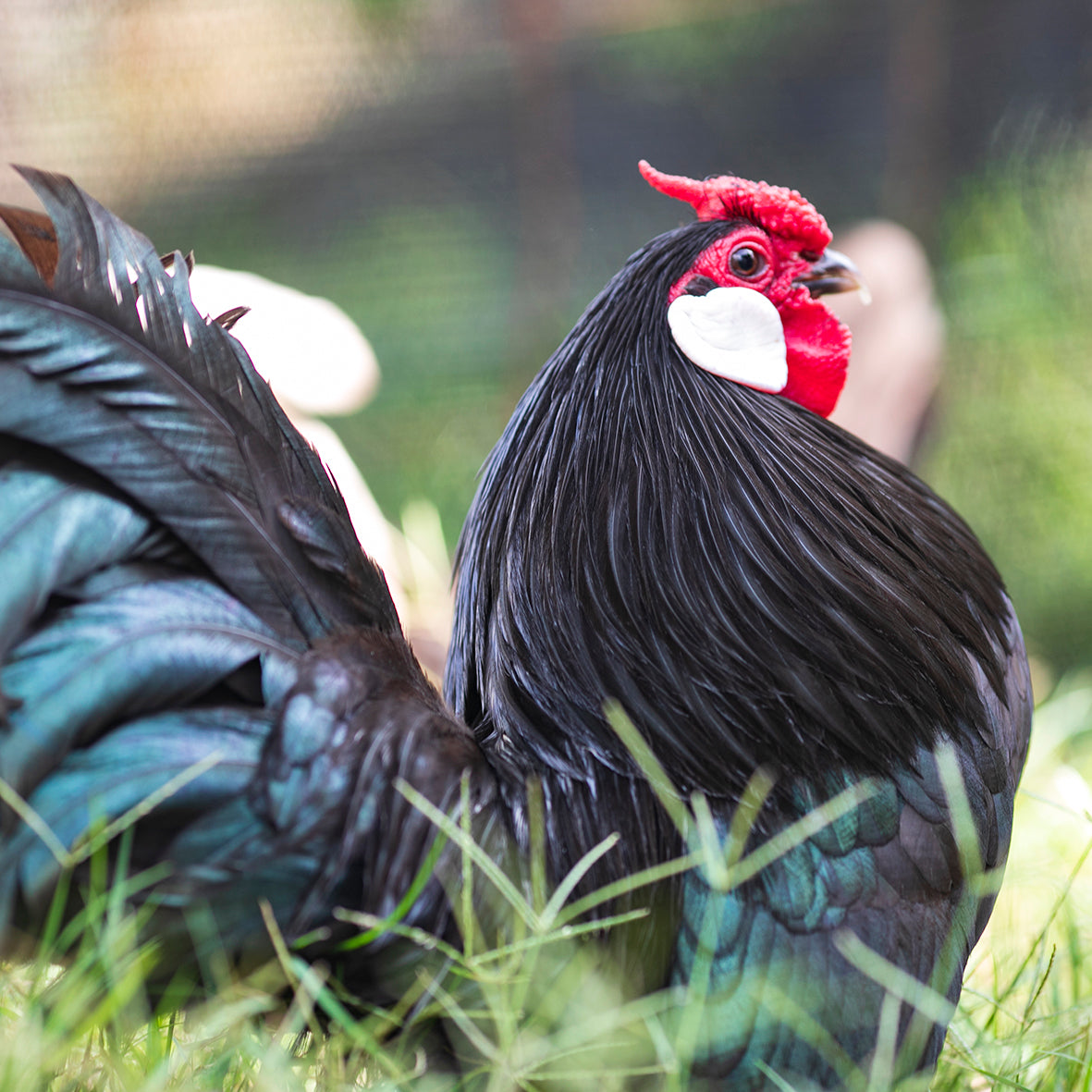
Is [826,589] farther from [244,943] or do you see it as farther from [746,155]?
[746,155]

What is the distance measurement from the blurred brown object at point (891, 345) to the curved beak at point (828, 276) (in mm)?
2053

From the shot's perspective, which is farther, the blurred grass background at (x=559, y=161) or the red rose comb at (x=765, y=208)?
the blurred grass background at (x=559, y=161)

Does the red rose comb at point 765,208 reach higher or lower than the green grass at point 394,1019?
higher

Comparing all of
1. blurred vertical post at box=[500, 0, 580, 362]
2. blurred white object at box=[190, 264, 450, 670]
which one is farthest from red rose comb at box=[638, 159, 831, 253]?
Answer: blurred vertical post at box=[500, 0, 580, 362]

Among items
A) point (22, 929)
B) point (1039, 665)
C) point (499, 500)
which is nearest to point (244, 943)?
point (22, 929)

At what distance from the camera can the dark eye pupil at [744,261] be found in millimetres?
1725

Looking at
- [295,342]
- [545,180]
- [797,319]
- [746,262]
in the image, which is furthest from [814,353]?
[545,180]

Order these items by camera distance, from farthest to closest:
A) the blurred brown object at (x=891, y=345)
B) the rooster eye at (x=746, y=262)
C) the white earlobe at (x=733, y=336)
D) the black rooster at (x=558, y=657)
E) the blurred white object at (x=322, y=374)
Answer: the blurred brown object at (x=891, y=345)
the blurred white object at (x=322, y=374)
the rooster eye at (x=746, y=262)
the white earlobe at (x=733, y=336)
the black rooster at (x=558, y=657)

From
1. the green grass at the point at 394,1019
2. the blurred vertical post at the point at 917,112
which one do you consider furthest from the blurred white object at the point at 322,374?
the blurred vertical post at the point at 917,112

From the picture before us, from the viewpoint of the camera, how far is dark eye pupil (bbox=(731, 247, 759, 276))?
5.66 feet

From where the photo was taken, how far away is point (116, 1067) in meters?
1.30

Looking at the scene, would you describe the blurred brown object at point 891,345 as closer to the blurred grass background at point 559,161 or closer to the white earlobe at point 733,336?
the blurred grass background at point 559,161

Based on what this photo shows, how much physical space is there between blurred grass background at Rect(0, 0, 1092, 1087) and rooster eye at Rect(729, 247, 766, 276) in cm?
247

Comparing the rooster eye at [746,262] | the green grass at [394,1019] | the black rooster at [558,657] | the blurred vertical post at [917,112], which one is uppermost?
the blurred vertical post at [917,112]
